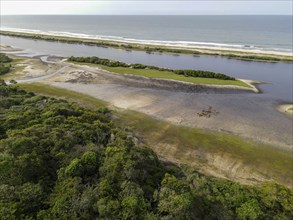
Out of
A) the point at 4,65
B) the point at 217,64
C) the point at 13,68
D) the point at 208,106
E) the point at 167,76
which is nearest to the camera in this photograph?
the point at 208,106

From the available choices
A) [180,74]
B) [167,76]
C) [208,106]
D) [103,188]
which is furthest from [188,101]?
[103,188]

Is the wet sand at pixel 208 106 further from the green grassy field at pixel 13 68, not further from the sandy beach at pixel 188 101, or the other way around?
the green grassy field at pixel 13 68

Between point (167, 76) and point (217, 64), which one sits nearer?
point (167, 76)

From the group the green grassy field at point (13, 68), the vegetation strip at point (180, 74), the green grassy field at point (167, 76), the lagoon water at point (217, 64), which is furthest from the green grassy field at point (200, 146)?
the green grassy field at point (13, 68)

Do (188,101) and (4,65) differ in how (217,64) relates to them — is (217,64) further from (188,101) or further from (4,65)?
Result: (4,65)

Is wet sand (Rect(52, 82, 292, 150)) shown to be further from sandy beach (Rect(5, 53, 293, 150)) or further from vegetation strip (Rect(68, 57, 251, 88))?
vegetation strip (Rect(68, 57, 251, 88))

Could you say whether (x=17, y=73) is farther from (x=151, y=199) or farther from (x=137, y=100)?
(x=151, y=199)

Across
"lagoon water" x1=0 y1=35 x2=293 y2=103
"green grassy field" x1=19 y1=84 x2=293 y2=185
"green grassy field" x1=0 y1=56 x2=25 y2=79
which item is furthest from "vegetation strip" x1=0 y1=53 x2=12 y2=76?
"green grassy field" x1=19 y1=84 x2=293 y2=185
